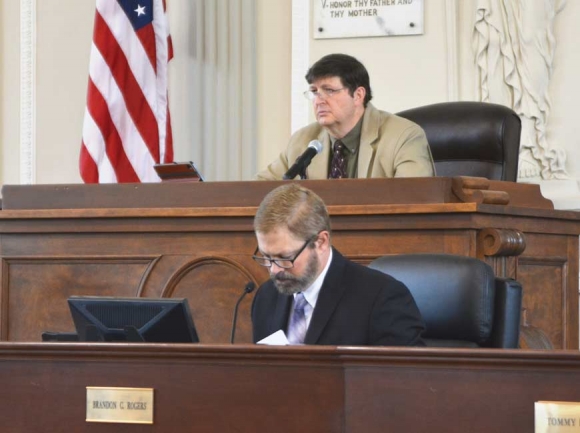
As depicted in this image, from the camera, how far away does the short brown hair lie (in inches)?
125

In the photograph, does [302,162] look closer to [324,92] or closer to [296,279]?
[324,92]

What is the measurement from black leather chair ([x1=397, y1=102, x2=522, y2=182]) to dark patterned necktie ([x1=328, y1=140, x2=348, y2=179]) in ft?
1.58

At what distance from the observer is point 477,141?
4.94 metres

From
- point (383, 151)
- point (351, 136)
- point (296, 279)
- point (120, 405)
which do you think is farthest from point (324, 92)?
point (120, 405)

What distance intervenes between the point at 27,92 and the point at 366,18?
1.96 metres

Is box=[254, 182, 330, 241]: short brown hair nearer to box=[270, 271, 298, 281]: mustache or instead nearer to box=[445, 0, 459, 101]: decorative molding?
box=[270, 271, 298, 281]: mustache

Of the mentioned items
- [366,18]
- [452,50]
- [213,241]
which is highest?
[366,18]

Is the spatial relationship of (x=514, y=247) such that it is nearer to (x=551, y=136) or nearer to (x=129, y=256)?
(x=129, y=256)

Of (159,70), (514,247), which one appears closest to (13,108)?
(159,70)

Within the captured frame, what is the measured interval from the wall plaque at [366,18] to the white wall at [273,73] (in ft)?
0.15

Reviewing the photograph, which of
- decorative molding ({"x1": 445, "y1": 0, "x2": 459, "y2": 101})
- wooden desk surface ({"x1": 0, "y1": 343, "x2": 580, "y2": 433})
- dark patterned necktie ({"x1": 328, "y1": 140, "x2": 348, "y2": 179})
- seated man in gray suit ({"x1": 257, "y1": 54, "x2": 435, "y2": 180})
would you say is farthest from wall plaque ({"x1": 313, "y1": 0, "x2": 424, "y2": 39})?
wooden desk surface ({"x1": 0, "y1": 343, "x2": 580, "y2": 433})

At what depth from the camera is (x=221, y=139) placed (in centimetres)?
714

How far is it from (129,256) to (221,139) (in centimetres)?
303

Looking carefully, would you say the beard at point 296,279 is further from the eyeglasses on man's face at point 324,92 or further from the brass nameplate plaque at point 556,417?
the eyeglasses on man's face at point 324,92
